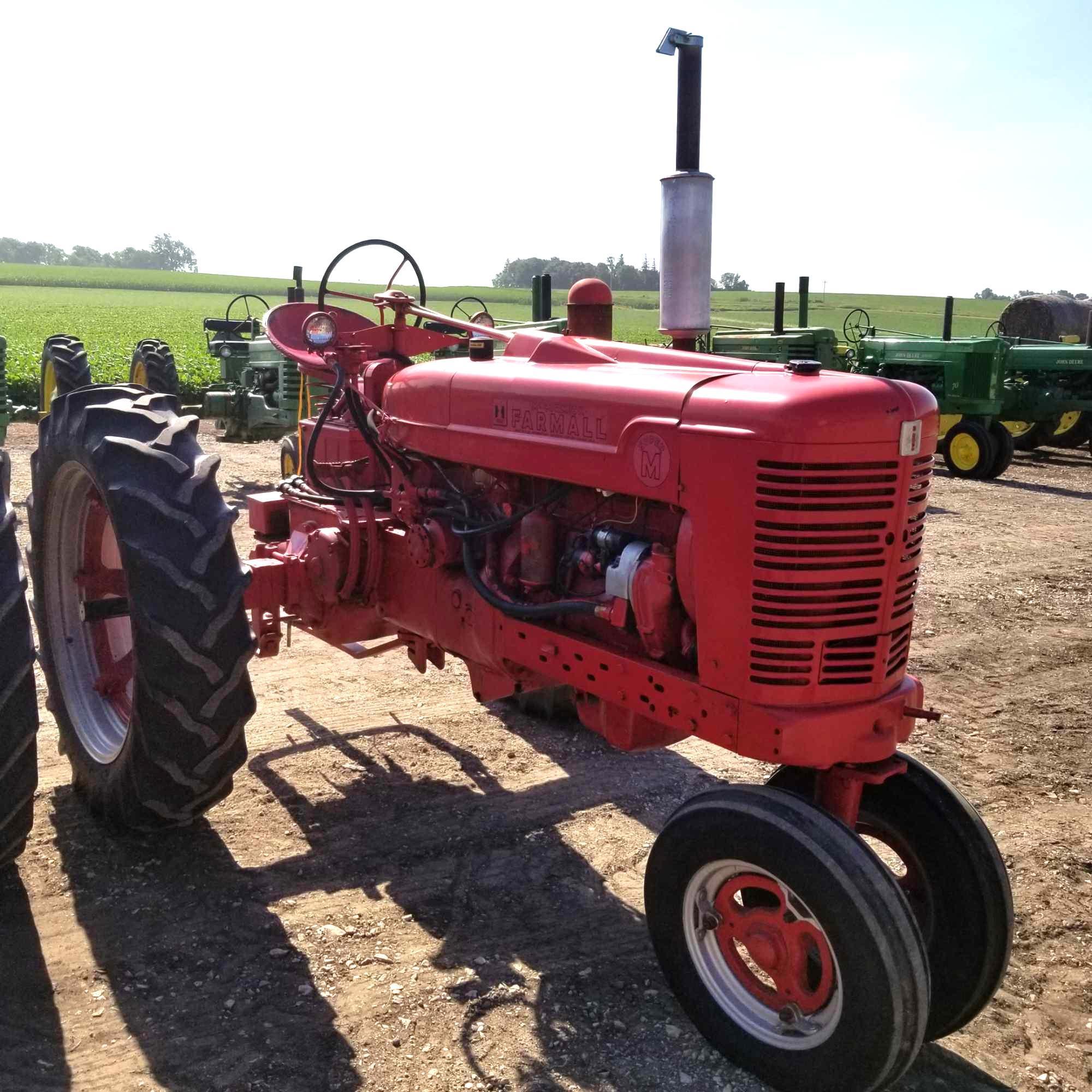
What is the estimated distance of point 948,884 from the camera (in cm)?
271

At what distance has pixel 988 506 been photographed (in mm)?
10609

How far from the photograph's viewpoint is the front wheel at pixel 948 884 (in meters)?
2.65

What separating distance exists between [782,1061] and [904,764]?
73 cm

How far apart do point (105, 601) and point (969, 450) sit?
1089 centimetres

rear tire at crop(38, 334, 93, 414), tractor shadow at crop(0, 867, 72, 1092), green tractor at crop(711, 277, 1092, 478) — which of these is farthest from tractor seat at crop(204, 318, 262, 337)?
tractor shadow at crop(0, 867, 72, 1092)

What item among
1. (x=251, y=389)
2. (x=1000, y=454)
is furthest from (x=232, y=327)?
(x=1000, y=454)

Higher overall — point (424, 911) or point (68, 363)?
point (68, 363)

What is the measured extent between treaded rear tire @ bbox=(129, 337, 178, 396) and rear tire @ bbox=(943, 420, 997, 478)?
8.38 metres

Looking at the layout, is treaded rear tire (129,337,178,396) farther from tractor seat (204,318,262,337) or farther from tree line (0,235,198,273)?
tree line (0,235,198,273)

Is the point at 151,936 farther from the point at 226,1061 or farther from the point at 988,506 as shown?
the point at 988,506

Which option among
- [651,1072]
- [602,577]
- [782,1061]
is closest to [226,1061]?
[651,1072]

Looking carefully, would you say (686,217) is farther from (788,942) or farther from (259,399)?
(259,399)

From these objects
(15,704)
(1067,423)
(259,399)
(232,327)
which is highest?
(232,327)

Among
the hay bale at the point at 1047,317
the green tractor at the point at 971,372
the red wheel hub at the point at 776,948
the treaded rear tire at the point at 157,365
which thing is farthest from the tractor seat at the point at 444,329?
the hay bale at the point at 1047,317
